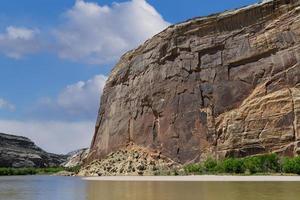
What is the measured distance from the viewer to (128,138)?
11100 centimetres

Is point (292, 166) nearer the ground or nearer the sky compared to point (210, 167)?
nearer the ground

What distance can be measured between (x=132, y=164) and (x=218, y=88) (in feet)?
77.6

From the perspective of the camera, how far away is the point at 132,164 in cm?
9794

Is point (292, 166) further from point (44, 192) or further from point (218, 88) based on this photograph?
point (218, 88)

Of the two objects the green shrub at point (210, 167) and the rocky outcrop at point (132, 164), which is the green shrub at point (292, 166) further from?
the rocky outcrop at point (132, 164)

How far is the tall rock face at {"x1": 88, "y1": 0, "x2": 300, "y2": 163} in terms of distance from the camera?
8269 cm

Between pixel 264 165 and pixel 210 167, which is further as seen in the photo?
pixel 210 167

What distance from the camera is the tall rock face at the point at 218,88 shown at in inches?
3255

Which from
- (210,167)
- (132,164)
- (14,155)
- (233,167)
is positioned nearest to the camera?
(233,167)

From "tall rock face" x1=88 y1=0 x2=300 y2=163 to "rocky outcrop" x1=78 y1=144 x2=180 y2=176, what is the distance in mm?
1929

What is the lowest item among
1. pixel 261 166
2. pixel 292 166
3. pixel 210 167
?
pixel 292 166

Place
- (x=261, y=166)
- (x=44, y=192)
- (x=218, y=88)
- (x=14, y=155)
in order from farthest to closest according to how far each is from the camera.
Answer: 1. (x=14, y=155)
2. (x=218, y=88)
3. (x=261, y=166)
4. (x=44, y=192)

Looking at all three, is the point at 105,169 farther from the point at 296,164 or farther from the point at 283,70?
the point at 296,164

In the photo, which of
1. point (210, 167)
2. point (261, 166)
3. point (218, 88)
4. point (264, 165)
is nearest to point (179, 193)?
point (261, 166)
